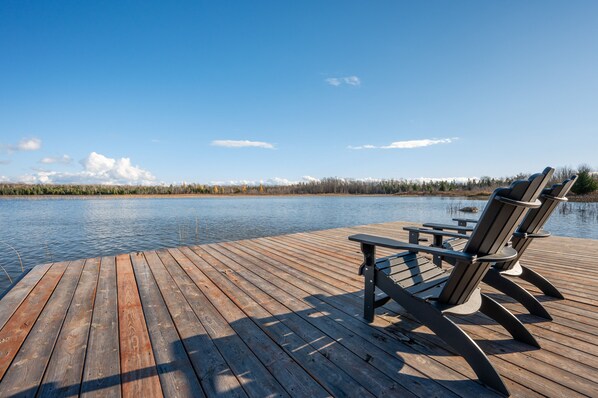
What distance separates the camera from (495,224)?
4.31 ft

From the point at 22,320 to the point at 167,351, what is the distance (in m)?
1.44

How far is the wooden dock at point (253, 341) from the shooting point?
4.50 feet

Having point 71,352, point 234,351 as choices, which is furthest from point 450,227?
point 71,352

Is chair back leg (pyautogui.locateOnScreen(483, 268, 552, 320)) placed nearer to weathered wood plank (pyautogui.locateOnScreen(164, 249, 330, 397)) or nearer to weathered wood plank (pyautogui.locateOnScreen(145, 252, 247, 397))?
weathered wood plank (pyautogui.locateOnScreen(164, 249, 330, 397))

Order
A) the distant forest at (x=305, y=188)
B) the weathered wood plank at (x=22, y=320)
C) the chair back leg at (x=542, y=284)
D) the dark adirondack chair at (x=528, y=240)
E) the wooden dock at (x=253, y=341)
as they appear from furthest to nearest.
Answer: the distant forest at (x=305, y=188)
the chair back leg at (x=542, y=284)
the dark adirondack chair at (x=528, y=240)
the weathered wood plank at (x=22, y=320)
the wooden dock at (x=253, y=341)

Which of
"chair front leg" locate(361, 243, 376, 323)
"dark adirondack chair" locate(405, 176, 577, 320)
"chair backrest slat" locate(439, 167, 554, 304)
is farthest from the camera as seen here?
"dark adirondack chair" locate(405, 176, 577, 320)

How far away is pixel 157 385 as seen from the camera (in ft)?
4.50

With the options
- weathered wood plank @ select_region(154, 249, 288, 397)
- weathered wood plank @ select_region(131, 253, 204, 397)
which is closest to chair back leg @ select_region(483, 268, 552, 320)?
weathered wood plank @ select_region(154, 249, 288, 397)

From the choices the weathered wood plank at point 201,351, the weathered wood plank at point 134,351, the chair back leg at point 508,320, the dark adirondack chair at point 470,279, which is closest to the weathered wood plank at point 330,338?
the dark adirondack chair at point 470,279

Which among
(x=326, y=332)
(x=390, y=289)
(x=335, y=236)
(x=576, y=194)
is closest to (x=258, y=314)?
(x=326, y=332)

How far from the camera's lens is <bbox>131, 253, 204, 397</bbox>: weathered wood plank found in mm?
1358

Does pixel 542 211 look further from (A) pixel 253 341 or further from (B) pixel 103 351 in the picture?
(B) pixel 103 351

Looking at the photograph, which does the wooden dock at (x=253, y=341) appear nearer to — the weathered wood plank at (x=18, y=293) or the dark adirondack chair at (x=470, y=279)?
the weathered wood plank at (x=18, y=293)

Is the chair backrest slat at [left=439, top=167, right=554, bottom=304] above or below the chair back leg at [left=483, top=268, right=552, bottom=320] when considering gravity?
above
